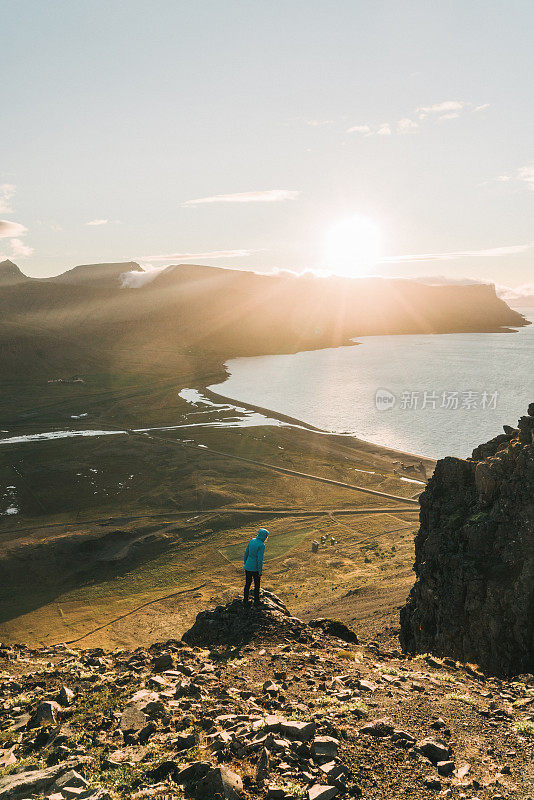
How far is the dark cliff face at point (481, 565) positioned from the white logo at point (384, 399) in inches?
3963

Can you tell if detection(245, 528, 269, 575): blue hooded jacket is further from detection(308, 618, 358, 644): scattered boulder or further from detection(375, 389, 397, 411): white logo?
detection(375, 389, 397, 411): white logo

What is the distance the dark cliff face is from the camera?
18172 mm

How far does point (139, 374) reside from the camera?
166 m

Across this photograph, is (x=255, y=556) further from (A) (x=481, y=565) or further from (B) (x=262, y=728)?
(A) (x=481, y=565)

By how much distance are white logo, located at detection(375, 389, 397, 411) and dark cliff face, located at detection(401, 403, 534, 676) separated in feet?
330

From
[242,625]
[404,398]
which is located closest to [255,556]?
[242,625]

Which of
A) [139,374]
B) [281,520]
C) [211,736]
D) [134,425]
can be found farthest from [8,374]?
[211,736]

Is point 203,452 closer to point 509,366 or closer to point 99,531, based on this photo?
point 99,531

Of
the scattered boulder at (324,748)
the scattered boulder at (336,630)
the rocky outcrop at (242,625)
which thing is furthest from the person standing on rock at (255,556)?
the scattered boulder at (324,748)

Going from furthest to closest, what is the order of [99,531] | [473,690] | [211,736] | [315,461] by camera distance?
1. [315,461]
2. [99,531]
3. [473,690]
4. [211,736]

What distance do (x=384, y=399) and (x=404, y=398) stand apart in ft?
17.7

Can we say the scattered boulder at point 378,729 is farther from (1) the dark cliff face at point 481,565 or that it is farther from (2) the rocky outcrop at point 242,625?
(1) the dark cliff face at point 481,565

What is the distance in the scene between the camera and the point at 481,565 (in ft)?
66.9

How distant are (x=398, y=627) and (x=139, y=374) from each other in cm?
14880
